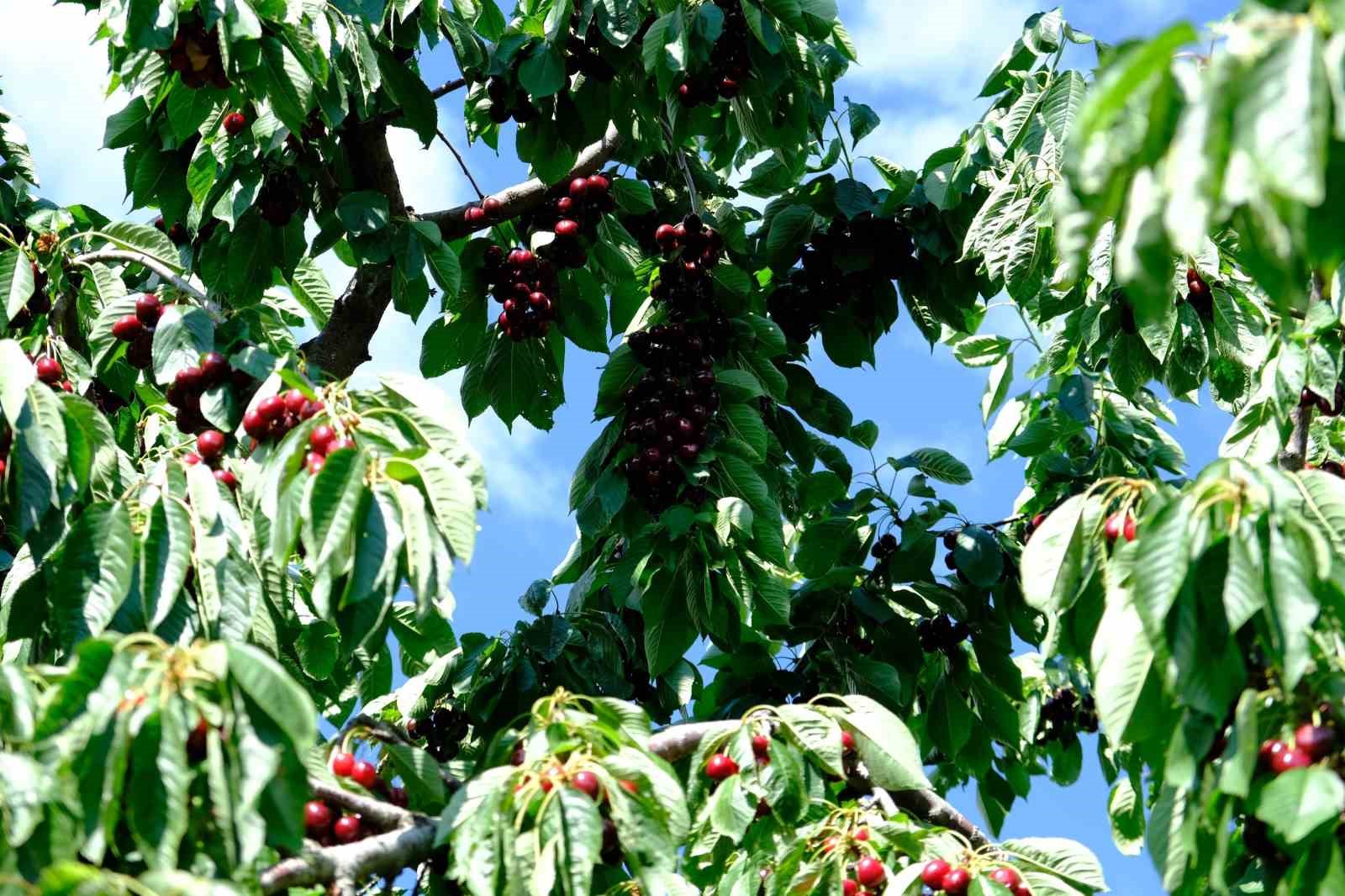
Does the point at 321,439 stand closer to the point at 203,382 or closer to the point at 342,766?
the point at 342,766

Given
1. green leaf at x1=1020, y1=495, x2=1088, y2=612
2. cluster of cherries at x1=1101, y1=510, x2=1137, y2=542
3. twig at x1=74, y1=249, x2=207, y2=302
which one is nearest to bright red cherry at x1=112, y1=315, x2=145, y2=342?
twig at x1=74, y1=249, x2=207, y2=302

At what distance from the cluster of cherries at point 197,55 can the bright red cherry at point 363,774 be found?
1556mm

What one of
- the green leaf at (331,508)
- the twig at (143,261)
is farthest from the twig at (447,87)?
the green leaf at (331,508)

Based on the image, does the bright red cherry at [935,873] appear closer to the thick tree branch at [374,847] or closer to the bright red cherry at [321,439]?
the thick tree branch at [374,847]

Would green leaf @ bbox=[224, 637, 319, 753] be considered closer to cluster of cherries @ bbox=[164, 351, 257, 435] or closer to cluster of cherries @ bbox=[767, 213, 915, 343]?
cluster of cherries @ bbox=[164, 351, 257, 435]

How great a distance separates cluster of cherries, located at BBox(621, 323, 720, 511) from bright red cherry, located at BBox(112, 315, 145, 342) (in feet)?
4.54

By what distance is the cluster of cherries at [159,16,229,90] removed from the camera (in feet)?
11.4

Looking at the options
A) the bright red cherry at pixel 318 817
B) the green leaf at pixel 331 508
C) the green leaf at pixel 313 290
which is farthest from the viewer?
the green leaf at pixel 313 290

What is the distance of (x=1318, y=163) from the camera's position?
1401 mm

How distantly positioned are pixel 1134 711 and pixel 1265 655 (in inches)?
8.1

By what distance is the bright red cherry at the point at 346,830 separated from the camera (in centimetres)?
263

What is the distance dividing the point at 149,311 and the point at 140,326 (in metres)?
0.04

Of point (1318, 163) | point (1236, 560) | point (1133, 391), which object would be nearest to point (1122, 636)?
point (1236, 560)

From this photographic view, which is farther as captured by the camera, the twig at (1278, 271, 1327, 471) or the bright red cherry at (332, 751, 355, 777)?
the twig at (1278, 271, 1327, 471)
